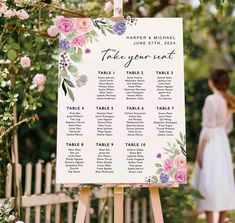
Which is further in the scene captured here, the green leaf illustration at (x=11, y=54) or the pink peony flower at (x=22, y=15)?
the green leaf illustration at (x=11, y=54)

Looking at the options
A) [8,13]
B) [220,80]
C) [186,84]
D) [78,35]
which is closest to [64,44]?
[78,35]

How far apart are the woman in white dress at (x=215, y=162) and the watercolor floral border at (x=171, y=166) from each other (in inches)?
69.0

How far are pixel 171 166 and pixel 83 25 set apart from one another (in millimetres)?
1087

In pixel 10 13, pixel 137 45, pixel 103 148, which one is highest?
pixel 10 13

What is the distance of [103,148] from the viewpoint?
3189 mm

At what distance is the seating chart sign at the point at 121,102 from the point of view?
3174 millimetres

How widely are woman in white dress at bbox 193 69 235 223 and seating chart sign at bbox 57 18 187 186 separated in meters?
1.75

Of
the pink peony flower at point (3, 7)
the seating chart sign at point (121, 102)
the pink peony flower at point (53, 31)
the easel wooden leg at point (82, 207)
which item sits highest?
the pink peony flower at point (3, 7)

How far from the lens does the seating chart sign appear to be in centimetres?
317

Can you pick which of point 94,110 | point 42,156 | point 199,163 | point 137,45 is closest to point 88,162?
point 94,110

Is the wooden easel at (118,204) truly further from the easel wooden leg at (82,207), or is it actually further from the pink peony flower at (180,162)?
the pink peony flower at (180,162)

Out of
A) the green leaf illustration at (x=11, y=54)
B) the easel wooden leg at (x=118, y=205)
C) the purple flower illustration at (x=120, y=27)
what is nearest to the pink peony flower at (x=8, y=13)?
the green leaf illustration at (x=11, y=54)

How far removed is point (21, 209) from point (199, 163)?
6.65 ft

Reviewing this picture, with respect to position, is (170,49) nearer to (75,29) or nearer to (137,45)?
(137,45)
